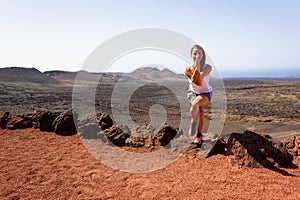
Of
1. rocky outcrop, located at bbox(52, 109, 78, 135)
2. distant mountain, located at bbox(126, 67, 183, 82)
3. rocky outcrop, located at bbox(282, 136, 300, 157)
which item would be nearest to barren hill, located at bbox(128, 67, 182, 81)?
distant mountain, located at bbox(126, 67, 183, 82)

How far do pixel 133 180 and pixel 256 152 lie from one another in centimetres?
237

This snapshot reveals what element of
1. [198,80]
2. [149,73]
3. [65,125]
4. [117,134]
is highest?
[149,73]

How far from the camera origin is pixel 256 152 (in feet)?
17.8

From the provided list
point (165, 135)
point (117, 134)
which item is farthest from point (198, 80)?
point (117, 134)

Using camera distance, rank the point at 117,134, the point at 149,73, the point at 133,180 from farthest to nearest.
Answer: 1. the point at 149,73
2. the point at 117,134
3. the point at 133,180

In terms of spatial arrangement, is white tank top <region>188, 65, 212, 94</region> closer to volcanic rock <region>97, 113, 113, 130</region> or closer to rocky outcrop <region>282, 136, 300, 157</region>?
rocky outcrop <region>282, 136, 300, 157</region>

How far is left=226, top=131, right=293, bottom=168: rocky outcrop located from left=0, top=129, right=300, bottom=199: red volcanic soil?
0.17m

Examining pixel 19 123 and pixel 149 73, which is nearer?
pixel 19 123

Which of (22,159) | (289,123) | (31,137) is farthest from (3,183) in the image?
(289,123)

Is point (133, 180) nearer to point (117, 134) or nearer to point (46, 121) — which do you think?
point (117, 134)

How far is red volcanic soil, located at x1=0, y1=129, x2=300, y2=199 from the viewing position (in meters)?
4.40

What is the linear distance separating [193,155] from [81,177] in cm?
227

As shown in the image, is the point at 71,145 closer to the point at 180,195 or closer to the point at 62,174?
the point at 62,174

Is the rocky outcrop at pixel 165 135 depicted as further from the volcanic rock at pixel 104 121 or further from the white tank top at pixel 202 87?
the volcanic rock at pixel 104 121
